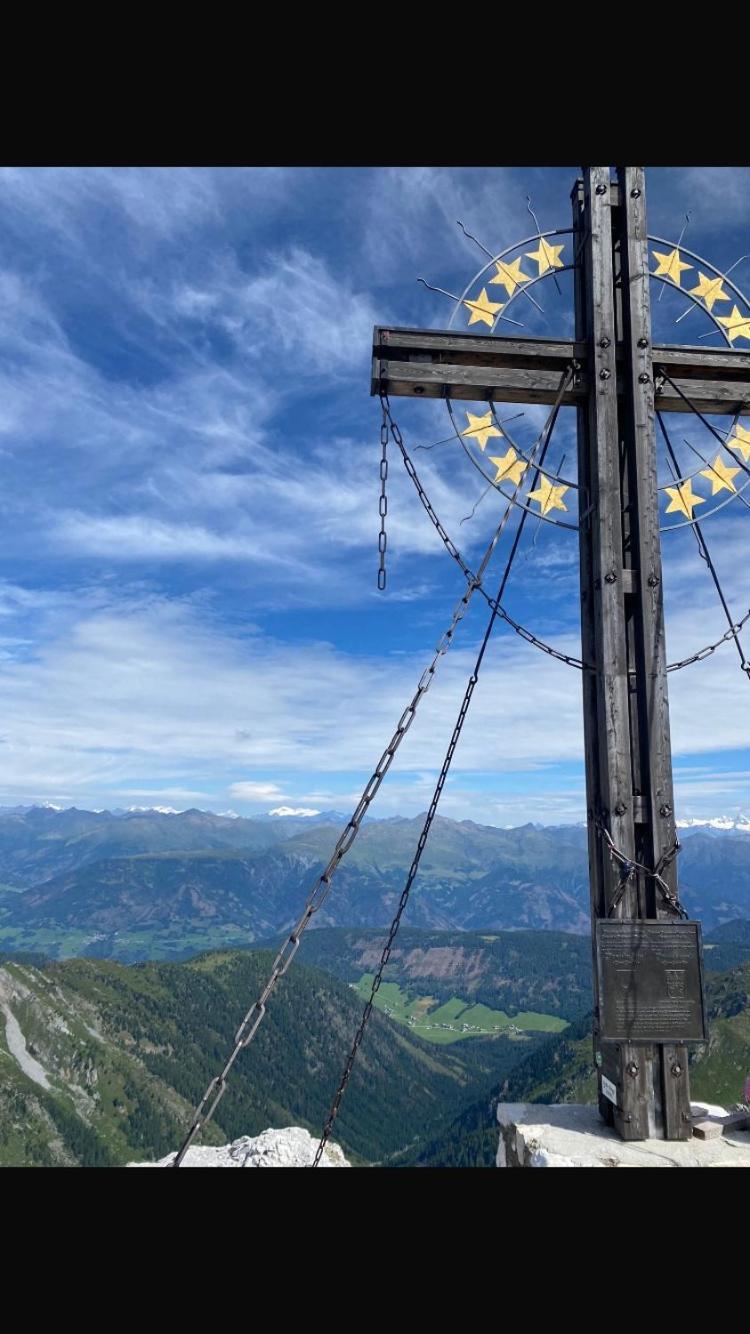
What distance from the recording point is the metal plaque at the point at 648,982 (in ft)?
25.9

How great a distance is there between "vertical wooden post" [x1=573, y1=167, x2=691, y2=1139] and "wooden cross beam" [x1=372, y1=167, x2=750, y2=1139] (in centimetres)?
2

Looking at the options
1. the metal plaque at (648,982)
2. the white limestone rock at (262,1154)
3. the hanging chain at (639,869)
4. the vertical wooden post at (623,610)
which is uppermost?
the vertical wooden post at (623,610)

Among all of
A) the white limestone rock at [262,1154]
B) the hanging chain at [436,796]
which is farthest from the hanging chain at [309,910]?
the white limestone rock at [262,1154]

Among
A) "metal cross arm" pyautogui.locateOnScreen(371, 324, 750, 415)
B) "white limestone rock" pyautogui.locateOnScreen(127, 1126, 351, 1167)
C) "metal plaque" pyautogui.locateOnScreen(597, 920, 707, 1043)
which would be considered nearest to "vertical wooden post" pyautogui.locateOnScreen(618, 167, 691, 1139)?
"metal plaque" pyautogui.locateOnScreen(597, 920, 707, 1043)

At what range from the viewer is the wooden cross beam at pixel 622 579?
791 cm

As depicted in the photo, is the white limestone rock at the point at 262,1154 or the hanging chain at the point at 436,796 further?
the white limestone rock at the point at 262,1154

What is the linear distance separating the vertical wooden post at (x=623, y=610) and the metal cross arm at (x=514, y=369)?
1.03ft

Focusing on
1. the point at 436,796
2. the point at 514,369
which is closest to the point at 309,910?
the point at 436,796

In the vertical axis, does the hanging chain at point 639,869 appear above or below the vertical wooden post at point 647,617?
below

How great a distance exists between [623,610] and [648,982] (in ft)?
12.5

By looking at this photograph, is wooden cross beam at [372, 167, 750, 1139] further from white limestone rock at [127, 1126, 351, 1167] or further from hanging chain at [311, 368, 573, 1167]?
white limestone rock at [127, 1126, 351, 1167]

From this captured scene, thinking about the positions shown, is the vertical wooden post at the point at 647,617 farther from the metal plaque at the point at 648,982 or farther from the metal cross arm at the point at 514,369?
the metal cross arm at the point at 514,369

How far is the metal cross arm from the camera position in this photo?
8617 millimetres

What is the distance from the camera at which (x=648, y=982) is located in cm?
792
